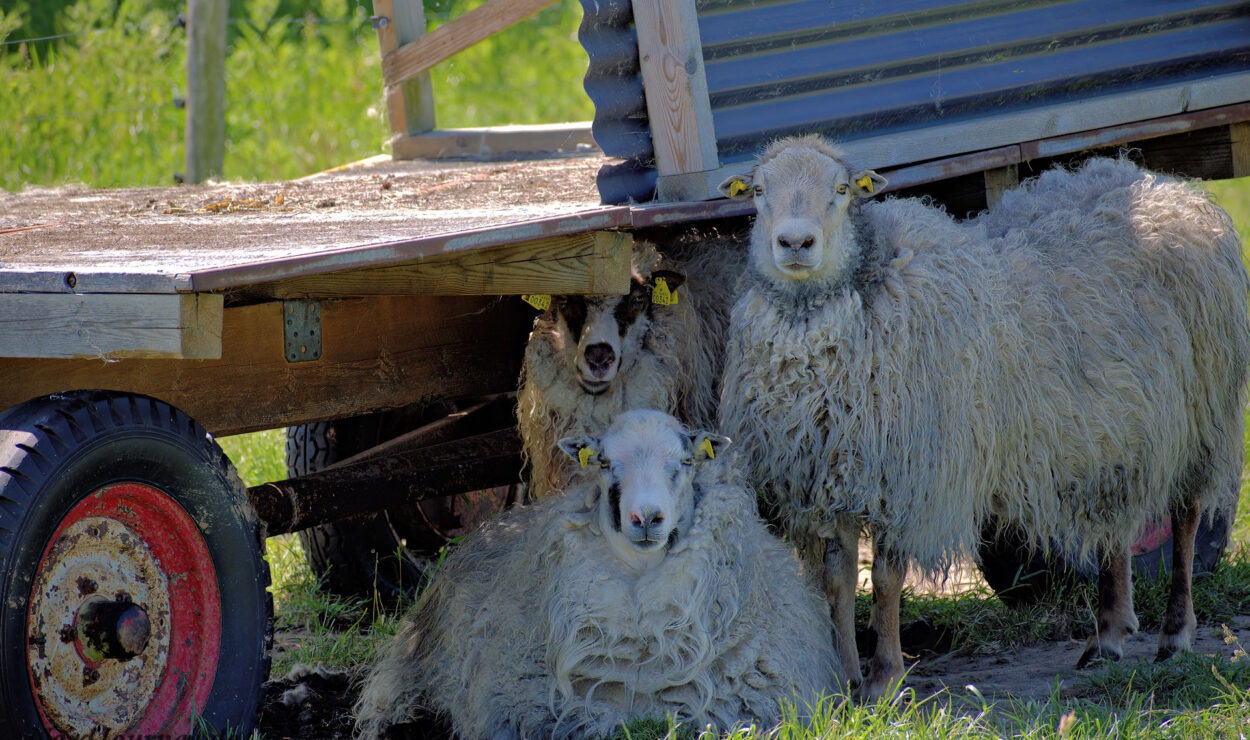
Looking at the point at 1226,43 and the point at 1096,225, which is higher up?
the point at 1226,43

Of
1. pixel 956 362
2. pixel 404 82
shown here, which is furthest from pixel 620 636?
pixel 404 82

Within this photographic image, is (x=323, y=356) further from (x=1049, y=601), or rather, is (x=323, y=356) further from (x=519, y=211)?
(x=1049, y=601)

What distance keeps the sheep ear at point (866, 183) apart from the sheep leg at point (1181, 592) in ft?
5.80

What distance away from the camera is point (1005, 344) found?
420 centimetres

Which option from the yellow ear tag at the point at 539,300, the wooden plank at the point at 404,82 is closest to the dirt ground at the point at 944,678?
the yellow ear tag at the point at 539,300

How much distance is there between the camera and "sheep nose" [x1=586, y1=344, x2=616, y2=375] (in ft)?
15.0

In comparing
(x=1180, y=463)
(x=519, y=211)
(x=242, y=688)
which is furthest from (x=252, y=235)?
(x=1180, y=463)

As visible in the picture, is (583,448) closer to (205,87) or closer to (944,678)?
(944,678)

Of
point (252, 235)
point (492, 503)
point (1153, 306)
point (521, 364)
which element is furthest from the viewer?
point (492, 503)

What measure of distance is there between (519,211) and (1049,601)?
2.75m

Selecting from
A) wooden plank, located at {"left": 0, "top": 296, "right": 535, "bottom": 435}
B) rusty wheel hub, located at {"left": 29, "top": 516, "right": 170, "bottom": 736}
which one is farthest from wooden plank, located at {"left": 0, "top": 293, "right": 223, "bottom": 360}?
rusty wheel hub, located at {"left": 29, "top": 516, "right": 170, "bottom": 736}

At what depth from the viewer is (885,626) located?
419 centimetres

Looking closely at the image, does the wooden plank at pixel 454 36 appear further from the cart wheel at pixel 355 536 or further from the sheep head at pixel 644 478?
the sheep head at pixel 644 478

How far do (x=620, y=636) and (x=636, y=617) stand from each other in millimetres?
72
